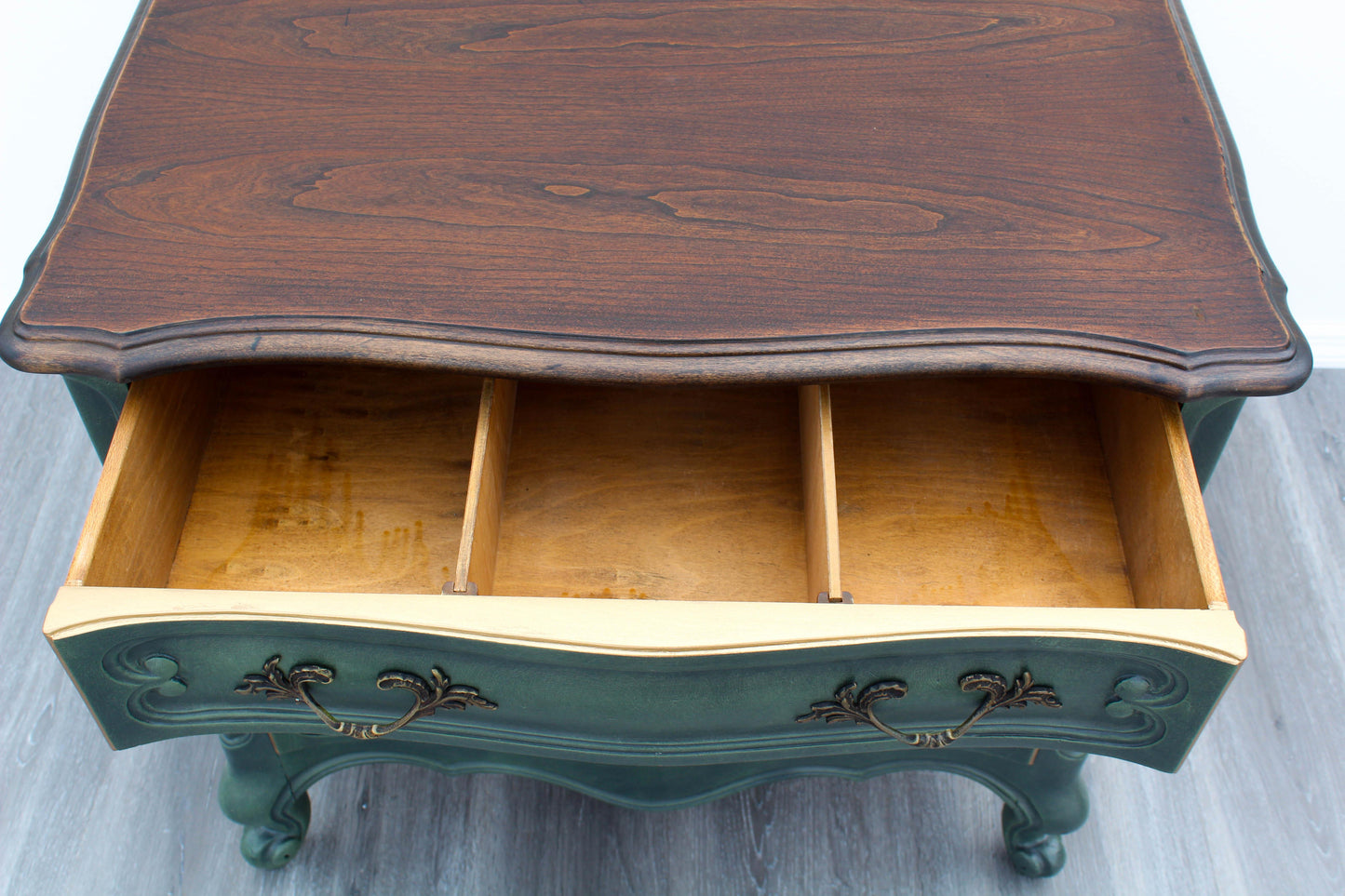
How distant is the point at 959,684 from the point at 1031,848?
348 mm

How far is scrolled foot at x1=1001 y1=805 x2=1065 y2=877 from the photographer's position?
0.85 metres

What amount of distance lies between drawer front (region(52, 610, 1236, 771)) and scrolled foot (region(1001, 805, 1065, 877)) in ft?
0.73

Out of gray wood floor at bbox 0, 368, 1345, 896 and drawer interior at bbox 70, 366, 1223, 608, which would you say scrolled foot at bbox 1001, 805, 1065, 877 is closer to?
gray wood floor at bbox 0, 368, 1345, 896

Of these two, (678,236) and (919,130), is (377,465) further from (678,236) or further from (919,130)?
(919,130)

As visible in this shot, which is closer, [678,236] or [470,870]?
[678,236]

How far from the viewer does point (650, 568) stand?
0.71 metres

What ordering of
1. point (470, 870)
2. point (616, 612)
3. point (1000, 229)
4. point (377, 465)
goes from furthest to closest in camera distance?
1. point (470, 870)
2. point (377, 465)
3. point (1000, 229)
4. point (616, 612)

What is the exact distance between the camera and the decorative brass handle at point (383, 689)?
0.59 m

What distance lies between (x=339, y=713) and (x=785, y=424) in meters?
0.37

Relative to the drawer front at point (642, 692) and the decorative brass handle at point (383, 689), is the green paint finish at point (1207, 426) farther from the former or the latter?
the decorative brass handle at point (383, 689)

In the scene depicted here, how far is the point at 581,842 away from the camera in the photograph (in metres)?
0.91

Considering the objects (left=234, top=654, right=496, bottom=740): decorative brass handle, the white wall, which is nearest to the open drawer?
(left=234, top=654, right=496, bottom=740): decorative brass handle

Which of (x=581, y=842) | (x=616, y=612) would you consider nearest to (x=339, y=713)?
(x=616, y=612)

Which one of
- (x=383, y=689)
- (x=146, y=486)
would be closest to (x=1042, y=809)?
(x=383, y=689)
